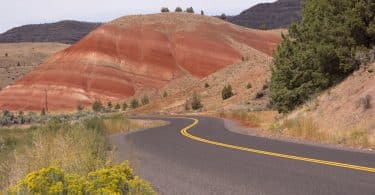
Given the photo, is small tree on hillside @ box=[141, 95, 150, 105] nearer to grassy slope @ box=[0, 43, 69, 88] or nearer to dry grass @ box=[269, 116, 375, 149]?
grassy slope @ box=[0, 43, 69, 88]

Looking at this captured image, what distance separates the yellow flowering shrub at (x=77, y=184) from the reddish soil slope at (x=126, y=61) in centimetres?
10379

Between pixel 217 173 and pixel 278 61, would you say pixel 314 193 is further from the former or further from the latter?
pixel 278 61

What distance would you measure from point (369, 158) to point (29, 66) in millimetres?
156584

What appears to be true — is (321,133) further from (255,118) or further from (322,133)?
(255,118)

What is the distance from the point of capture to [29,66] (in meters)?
165

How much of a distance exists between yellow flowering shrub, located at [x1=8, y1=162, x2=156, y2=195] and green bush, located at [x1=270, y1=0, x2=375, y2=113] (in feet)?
73.6

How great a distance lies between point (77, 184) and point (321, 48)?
23.6m

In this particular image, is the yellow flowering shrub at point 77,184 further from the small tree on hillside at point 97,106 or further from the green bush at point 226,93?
the small tree on hillside at point 97,106

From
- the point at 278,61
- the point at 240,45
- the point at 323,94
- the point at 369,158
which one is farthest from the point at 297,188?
the point at 240,45

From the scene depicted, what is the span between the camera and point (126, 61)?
4697 inches

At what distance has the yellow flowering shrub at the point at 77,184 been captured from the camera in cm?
627

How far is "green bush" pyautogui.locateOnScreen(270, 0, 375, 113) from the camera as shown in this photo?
91.5 ft

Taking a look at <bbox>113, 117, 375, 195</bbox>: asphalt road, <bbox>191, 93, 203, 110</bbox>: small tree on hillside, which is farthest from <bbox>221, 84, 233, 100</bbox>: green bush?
<bbox>113, 117, 375, 195</bbox>: asphalt road

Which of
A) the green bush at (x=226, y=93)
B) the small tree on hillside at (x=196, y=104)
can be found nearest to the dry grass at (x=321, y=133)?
the green bush at (x=226, y=93)
